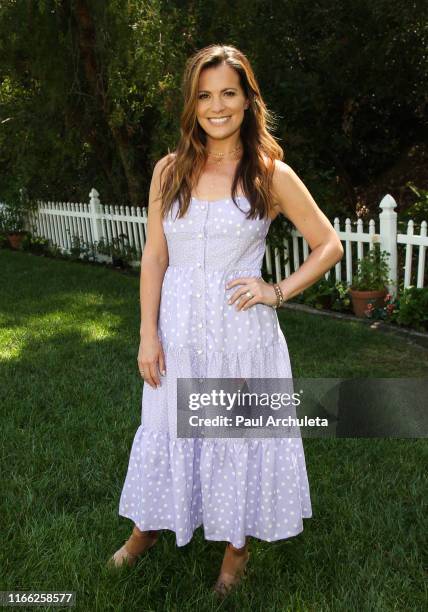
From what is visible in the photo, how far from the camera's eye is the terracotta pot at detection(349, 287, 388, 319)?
19.4 feet

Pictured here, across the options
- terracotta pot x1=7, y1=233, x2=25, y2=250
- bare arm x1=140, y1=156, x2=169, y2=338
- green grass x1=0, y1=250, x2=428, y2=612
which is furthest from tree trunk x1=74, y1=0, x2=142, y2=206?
bare arm x1=140, y1=156, x2=169, y2=338

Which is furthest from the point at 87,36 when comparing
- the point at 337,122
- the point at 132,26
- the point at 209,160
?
the point at 209,160

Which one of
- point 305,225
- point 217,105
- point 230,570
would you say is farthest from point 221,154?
point 230,570

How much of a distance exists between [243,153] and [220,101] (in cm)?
19

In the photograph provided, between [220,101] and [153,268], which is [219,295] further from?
[220,101]

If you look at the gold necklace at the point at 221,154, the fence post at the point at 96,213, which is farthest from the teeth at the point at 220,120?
the fence post at the point at 96,213

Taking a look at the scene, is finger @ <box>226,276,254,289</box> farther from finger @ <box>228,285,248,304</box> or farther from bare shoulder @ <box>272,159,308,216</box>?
bare shoulder @ <box>272,159,308,216</box>

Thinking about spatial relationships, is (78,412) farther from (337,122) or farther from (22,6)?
(337,122)

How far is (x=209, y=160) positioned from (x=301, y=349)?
9.73ft

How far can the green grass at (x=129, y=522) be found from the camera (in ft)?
7.73

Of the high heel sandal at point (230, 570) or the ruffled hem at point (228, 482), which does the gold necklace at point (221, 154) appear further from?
the high heel sandal at point (230, 570)

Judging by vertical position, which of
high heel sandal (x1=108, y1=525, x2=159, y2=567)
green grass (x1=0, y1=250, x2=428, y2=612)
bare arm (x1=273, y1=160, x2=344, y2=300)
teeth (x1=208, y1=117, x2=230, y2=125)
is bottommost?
green grass (x1=0, y1=250, x2=428, y2=612)

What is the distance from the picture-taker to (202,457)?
224 cm

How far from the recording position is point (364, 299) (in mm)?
5926
